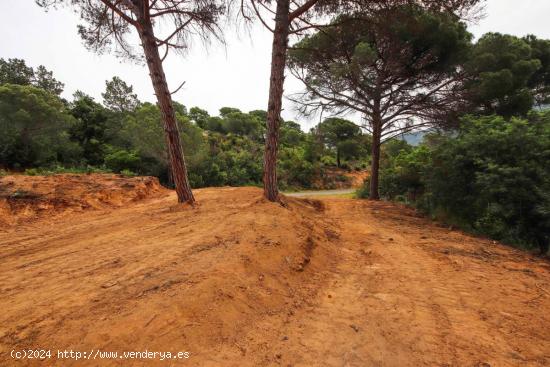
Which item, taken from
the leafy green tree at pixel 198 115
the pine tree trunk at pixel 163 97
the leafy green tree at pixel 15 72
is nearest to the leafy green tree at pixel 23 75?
the leafy green tree at pixel 15 72

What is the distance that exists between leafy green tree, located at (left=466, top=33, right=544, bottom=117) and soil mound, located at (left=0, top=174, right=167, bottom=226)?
1188 centimetres

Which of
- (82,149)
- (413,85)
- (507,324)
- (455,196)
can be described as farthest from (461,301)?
(82,149)

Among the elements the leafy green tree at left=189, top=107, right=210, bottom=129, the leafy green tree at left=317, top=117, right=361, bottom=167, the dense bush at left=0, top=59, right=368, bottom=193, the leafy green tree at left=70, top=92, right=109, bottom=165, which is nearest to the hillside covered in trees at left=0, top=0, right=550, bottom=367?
the dense bush at left=0, top=59, right=368, bottom=193

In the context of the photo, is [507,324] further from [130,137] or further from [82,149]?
[82,149]

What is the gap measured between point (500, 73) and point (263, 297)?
1135cm

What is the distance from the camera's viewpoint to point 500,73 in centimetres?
984

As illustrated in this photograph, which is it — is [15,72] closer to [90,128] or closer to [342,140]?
[90,128]

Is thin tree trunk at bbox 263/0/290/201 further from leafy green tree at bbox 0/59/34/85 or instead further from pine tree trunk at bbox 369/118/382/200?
leafy green tree at bbox 0/59/34/85

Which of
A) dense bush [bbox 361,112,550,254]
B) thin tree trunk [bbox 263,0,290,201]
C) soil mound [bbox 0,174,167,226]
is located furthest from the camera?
soil mound [bbox 0,174,167,226]

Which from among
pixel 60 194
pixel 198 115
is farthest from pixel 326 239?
pixel 198 115

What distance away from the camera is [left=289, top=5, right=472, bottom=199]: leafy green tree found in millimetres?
10492

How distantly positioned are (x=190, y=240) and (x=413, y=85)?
35.9 feet

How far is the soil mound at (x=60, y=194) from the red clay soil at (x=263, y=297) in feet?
6.26

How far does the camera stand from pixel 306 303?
3.00 meters
